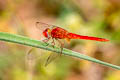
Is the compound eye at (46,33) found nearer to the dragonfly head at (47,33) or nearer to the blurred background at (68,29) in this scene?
the dragonfly head at (47,33)

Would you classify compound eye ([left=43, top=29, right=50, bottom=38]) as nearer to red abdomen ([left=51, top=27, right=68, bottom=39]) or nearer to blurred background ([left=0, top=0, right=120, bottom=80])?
red abdomen ([left=51, top=27, right=68, bottom=39])

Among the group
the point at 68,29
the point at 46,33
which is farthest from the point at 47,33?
the point at 68,29

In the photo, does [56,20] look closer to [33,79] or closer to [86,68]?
[86,68]

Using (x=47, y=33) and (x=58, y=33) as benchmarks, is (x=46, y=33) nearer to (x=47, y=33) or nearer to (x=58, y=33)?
(x=47, y=33)

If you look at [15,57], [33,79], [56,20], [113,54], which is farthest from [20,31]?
[113,54]

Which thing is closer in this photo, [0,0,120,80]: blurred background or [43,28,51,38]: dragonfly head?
[43,28,51,38]: dragonfly head

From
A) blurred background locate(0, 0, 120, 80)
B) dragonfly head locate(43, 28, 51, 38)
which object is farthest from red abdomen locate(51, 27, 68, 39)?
Answer: blurred background locate(0, 0, 120, 80)

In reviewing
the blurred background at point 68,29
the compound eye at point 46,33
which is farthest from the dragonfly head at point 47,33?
the blurred background at point 68,29

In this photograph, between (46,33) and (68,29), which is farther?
(68,29)
